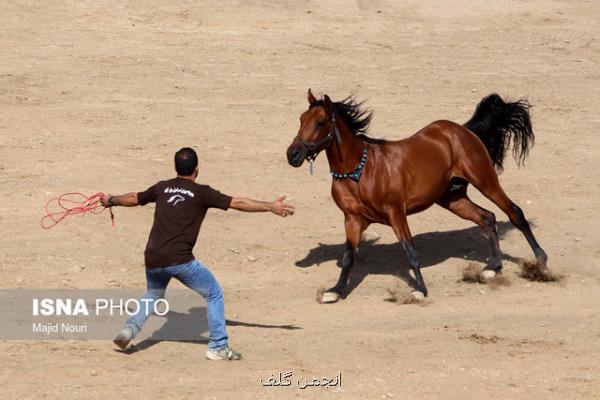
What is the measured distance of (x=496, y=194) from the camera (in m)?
13.6

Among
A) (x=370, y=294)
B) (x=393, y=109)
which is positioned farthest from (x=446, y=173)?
(x=393, y=109)

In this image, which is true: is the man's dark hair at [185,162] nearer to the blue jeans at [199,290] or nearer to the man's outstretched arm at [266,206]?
the man's outstretched arm at [266,206]

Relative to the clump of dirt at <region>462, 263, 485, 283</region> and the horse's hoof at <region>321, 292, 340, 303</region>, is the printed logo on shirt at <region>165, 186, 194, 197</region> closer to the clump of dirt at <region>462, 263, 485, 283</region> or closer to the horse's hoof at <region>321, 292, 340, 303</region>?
the horse's hoof at <region>321, 292, 340, 303</region>

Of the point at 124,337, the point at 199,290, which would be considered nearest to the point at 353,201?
the point at 199,290

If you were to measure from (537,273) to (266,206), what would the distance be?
4351 millimetres

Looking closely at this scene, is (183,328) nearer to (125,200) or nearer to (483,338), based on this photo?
(125,200)

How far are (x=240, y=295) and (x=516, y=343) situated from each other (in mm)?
2972

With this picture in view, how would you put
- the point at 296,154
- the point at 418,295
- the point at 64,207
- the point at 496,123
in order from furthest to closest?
the point at 64,207, the point at 496,123, the point at 418,295, the point at 296,154

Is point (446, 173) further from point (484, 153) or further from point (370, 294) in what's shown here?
point (370, 294)

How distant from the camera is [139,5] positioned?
2438 centimetres

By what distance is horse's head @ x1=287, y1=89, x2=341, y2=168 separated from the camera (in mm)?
12242

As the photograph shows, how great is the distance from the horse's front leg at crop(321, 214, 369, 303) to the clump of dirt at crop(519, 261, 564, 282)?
1934 millimetres

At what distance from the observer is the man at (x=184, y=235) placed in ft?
33.3

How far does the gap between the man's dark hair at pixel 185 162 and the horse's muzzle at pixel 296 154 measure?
199 centimetres
